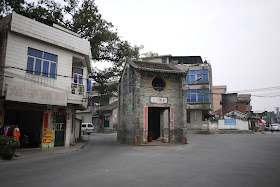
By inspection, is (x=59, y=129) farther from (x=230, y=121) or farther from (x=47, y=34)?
(x=230, y=121)

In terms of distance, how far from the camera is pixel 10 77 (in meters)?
12.8

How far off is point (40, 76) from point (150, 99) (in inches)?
384

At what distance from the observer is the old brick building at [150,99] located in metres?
19.0

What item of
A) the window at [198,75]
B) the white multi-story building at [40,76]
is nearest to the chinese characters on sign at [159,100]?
the white multi-story building at [40,76]

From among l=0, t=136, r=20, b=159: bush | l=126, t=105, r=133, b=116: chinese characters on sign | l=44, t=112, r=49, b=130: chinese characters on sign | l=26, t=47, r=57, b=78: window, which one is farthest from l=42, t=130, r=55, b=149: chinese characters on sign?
l=126, t=105, r=133, b=116: chinese characters on sign

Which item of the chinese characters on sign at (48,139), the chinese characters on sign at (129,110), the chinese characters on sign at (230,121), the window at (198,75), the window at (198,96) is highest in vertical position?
the window at (198,75)

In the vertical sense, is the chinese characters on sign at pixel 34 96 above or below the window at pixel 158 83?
below

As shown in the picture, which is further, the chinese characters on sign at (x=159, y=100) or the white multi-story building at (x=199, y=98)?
the white multi-story building at (x=199, y=98)

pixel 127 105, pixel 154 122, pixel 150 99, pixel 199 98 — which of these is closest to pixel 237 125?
pixel 199 98

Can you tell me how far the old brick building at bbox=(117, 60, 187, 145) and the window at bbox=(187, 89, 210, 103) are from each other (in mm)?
14723

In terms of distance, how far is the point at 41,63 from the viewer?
14.7 meters

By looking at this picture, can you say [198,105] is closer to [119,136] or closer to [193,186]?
[119,136]

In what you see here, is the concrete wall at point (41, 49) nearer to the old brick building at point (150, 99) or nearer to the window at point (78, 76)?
the window at point (78, 76)

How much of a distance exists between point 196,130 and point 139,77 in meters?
19.7
